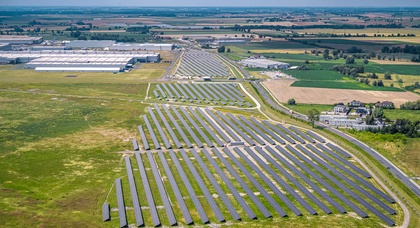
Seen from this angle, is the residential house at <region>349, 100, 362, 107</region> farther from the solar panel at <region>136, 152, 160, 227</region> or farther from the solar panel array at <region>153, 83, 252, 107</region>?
the solar panel at <region>136, 152, 160, 227</region>

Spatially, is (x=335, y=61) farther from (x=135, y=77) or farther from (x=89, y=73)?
(x=89, y=73)

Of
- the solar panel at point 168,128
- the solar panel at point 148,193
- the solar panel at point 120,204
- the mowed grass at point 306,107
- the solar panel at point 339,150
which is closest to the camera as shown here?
the solar panel at point 120,204

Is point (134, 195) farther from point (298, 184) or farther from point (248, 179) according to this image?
point (298, 184)

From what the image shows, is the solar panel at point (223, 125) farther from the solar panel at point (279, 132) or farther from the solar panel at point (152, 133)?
the solar panel at point (152, 133)

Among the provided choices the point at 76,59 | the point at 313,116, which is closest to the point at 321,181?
the point at 313,116

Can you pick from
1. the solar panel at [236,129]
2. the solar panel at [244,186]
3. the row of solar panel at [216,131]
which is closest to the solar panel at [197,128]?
the row of solar panel at [216,131]
